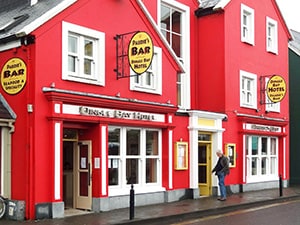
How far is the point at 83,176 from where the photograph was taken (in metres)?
15.8

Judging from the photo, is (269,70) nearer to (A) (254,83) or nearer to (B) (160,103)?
(A) (254,83)

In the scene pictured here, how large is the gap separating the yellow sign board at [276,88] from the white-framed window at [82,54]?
10.6 meters

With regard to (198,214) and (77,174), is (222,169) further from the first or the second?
(77,174)

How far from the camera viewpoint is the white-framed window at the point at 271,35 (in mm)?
25391

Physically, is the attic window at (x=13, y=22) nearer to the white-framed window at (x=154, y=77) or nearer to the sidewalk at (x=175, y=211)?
the white-framed window at (x=154, y=77)

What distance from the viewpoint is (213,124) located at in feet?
68.3

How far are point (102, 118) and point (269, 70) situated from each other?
12.5m

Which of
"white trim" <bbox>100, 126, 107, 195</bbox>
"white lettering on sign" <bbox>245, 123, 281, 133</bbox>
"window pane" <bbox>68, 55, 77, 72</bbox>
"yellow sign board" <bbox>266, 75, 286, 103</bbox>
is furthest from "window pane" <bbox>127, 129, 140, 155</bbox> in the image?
"yellow sign board" <bbox>266, 75, 286, 103</bbox>

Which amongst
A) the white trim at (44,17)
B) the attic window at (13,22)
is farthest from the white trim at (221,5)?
the attic window at (13,22)

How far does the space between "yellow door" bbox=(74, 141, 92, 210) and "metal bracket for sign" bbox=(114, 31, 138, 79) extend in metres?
2.41

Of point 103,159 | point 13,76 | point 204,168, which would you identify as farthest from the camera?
point 204,168

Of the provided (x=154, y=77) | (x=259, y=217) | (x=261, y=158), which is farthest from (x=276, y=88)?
(x=259, y=217)

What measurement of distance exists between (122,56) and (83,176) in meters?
3.87

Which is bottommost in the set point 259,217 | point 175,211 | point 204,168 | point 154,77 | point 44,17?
point 259,217
